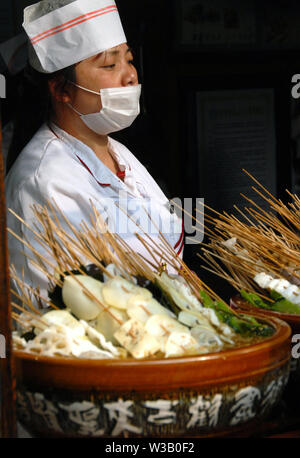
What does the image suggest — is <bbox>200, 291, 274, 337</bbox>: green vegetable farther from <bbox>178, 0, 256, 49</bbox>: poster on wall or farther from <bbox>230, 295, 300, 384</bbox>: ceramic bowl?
<bbox>178, 0, 256, 49</bbox>: poster on wall

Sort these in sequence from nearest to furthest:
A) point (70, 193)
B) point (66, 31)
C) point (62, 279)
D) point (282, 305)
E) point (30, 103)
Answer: point (62, 279)
point (282, 305)
point (70, 193)
point (66, 31)
point (30, 103)

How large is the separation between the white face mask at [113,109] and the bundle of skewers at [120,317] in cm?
131

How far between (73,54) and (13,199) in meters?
0.60

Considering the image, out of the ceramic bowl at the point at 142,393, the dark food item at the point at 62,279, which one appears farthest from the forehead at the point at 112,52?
the ceramic bowl at the point at 142,393

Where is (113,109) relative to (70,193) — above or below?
above

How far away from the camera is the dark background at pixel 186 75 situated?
327 cm

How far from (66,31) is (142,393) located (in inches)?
69.5

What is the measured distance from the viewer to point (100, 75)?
2484 millimetres

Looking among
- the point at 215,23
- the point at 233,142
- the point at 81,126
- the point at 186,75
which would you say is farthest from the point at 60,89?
the point at 233,142

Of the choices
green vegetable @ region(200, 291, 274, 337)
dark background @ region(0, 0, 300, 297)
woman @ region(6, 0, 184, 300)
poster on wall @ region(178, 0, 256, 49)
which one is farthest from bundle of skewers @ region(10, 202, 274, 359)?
poster on wall @ region(178, 0, 256, 49)

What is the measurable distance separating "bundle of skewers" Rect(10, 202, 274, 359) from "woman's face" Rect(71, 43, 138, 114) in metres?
Answer: 1.32

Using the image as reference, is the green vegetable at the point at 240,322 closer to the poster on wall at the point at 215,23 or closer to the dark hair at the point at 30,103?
the dark hair at the point at 30,103

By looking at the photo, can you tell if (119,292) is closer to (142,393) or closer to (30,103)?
(142,393)

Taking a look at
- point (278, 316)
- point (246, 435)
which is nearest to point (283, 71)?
point (278, 316)
